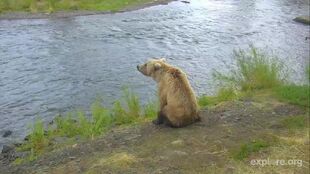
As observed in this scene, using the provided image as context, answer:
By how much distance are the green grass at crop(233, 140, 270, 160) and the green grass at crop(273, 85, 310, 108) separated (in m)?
2.17

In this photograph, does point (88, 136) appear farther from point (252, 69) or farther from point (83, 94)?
point (83, 94)

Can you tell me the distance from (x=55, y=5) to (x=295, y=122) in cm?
2571

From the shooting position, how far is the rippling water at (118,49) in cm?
1454

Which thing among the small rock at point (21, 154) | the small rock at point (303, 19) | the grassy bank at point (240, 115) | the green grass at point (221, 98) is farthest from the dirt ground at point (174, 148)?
the small rock at point (303, 19)

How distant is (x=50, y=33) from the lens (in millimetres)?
23922

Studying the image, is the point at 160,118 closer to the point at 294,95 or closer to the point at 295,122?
the point at 295,122

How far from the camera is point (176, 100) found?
7.96 meters

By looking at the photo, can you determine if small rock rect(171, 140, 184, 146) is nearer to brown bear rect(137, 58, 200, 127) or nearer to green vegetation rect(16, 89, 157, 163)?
brown bear rect(137, 58, 200, 127)

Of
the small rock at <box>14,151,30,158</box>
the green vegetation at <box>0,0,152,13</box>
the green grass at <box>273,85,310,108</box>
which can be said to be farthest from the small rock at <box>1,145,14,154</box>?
the green vegetation at <box>0,0,152,13</box>

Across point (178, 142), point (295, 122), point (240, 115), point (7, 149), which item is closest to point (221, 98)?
point (240, 115)

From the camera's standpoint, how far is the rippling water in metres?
14.5

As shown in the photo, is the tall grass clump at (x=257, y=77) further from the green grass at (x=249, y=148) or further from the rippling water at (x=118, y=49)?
the green grass at (x=249, y=148)

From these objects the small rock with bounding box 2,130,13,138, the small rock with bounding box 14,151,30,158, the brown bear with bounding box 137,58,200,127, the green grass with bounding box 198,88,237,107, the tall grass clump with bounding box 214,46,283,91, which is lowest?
the small rock with bounding box 2,130,13,138

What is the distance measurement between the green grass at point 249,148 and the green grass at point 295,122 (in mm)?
917
